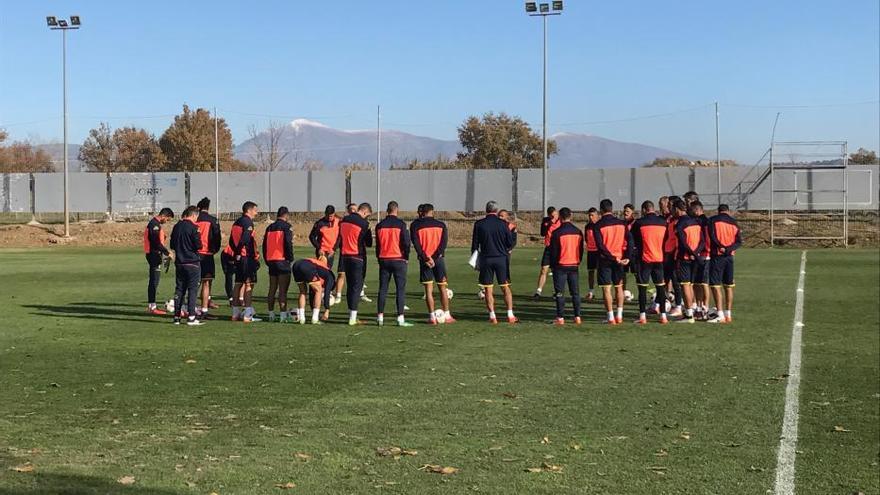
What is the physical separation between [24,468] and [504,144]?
7699cm

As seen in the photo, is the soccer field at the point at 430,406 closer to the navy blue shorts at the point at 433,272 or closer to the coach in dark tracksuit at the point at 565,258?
the coach in dark tracksuit at the point at 565,258

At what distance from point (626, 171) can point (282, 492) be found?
52677mm

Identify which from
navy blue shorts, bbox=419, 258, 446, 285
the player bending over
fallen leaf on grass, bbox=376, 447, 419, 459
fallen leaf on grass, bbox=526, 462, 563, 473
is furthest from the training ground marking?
the player bending over

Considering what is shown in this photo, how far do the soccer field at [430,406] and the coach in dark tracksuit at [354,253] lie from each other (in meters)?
0.65

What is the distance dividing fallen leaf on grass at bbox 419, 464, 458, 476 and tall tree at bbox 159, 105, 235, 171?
70.9 m

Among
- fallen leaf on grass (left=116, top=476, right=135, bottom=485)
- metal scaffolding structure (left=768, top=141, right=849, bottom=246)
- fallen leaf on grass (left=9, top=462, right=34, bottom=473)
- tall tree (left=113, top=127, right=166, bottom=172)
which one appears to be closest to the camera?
fallen leaf on grass (left=116, top=476, right=135, bottom=485)

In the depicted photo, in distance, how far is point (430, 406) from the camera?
878 cm

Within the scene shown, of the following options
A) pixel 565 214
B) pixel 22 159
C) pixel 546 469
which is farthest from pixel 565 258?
pixel 22 159

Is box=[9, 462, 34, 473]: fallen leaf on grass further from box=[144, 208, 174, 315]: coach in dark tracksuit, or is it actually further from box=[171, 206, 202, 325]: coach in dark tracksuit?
box=[144, 208, 174, 315]: coach in dark tracksuit

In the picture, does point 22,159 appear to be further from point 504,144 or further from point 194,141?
point 504,144

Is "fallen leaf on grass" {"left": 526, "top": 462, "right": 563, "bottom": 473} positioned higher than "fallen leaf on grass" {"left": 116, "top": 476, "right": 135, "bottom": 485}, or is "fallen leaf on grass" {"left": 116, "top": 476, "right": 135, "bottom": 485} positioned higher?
"fallen leaf on grass" {"left": 116, "top": 476, "right": 135, "bottom": 485}

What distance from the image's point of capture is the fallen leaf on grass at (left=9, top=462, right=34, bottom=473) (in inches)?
251

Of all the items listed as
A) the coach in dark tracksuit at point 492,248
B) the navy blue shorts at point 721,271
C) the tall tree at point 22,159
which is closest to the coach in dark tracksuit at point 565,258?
the coach in dark tracksuit at point 492,248

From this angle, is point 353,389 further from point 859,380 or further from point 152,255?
point 152,255
